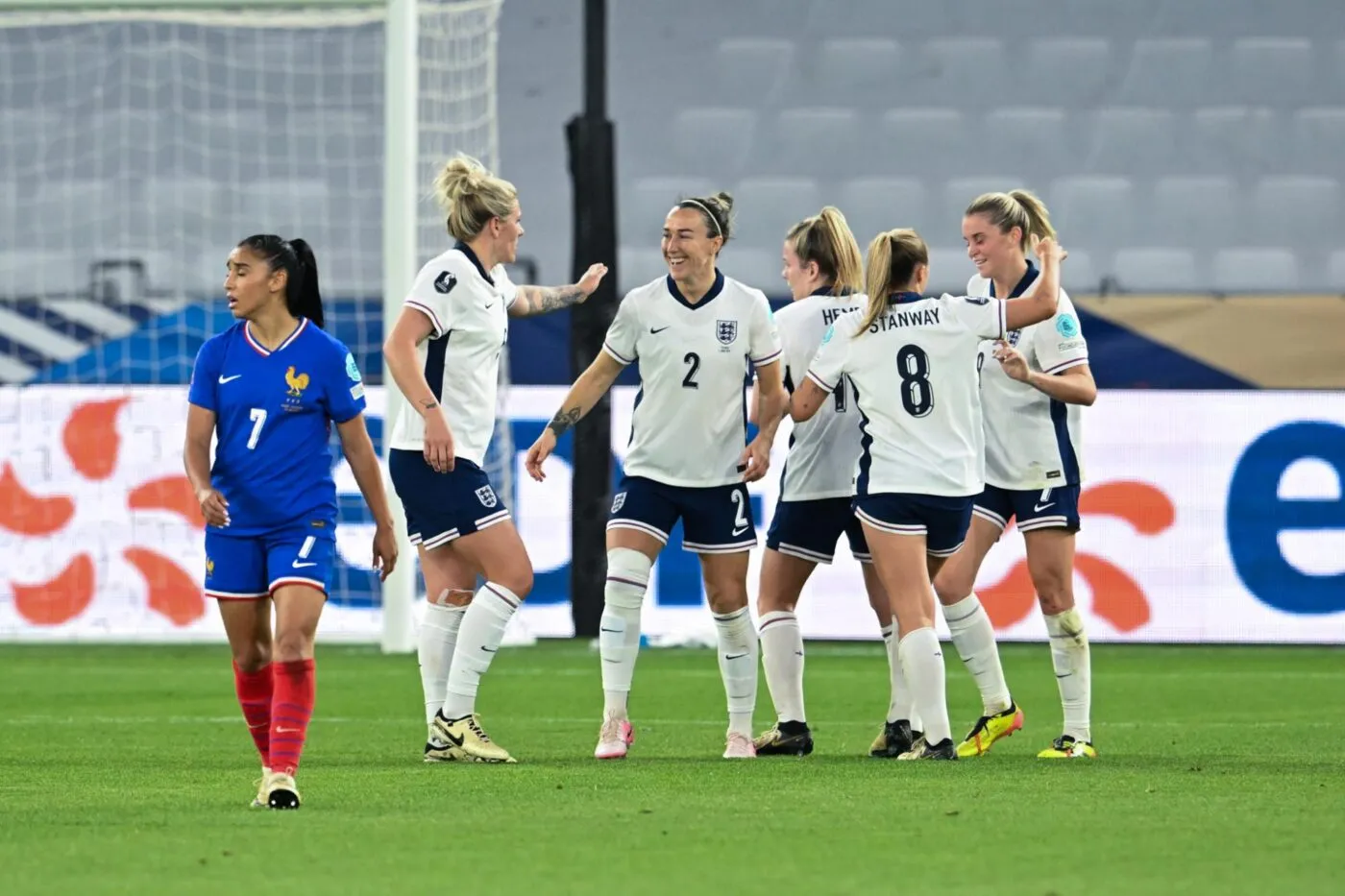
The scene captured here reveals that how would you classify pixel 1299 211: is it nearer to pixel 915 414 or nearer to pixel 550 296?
pixel 550 296

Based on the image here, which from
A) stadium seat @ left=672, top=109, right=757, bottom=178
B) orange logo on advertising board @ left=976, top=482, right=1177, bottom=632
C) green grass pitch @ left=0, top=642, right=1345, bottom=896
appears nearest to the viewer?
green grass pitch @ left=0, top=642, right=1345, bottom=896

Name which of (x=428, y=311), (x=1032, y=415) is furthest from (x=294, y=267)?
(x=1032, y=415)

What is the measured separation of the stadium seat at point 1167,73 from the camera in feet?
59.5

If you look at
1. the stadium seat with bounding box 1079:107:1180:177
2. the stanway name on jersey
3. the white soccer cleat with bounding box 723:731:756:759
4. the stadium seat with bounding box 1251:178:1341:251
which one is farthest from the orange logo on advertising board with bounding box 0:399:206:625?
the stadium seat with bounding box 1251:178:1341:251

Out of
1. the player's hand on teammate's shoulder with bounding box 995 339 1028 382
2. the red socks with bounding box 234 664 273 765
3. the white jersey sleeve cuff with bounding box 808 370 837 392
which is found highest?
the player's hand on teammate's shoulder with bounding box 995 339 1028 382

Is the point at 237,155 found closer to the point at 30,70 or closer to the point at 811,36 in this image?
the point at 30,70

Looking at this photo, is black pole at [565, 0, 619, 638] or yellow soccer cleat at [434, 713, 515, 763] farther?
black pole at [565, 0, 619, 638]

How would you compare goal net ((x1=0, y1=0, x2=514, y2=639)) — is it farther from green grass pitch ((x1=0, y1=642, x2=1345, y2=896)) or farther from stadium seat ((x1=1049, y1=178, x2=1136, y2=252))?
stadium seat ((x1=1049, y1=178, x2=1136, y2=252))

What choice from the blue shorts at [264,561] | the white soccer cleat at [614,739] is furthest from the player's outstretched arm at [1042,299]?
the blue shorts at [264,561]

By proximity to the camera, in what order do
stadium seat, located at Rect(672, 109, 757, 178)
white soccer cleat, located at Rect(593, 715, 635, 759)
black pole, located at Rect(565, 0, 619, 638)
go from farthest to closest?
stadium seat, located at Rect(672, 109, 757, 178), black pole, located at Rect(565, 0, 619, 638), white soccer cleat, located at Rect(593, 715, 635, 759)

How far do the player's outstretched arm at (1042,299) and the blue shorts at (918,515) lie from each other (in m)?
0.60

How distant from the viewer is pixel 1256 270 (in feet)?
57.0

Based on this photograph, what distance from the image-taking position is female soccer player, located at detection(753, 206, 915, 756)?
24.5 feet

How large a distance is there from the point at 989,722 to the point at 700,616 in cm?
636
